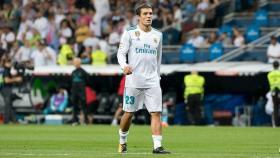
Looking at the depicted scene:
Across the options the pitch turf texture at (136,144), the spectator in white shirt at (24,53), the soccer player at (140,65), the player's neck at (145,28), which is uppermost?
the spectator in white shirt at (24,53)

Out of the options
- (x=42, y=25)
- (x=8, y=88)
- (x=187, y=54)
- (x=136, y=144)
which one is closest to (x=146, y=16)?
(x=136, y=144)

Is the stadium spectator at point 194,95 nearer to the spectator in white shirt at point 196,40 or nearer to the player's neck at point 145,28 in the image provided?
the spectator in white shirt at point 196,40

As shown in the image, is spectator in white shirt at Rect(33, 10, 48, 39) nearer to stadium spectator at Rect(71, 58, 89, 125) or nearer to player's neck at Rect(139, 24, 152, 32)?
stadium spectator at Rect(71, 58, 89, 125)

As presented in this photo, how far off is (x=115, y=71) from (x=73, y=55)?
336 centimetres

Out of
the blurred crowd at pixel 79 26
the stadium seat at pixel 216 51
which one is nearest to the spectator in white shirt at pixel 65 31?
the blurred crowd at pixel 79 26

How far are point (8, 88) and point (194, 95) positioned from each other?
6.97 metres

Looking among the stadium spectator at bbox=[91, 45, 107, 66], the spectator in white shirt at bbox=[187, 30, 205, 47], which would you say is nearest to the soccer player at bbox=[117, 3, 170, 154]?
the stadium spectator at bbox=[91, 45, 107, 66]

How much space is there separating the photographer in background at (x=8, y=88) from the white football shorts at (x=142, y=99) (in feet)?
65.9

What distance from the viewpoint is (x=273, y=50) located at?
3597 centimetres

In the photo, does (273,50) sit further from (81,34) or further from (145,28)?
(145,28)

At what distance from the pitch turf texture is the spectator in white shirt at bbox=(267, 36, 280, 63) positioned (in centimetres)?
864

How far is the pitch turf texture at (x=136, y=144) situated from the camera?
17469 mm

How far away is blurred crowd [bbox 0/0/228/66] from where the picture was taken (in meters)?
40.5

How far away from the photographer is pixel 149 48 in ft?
58.7
